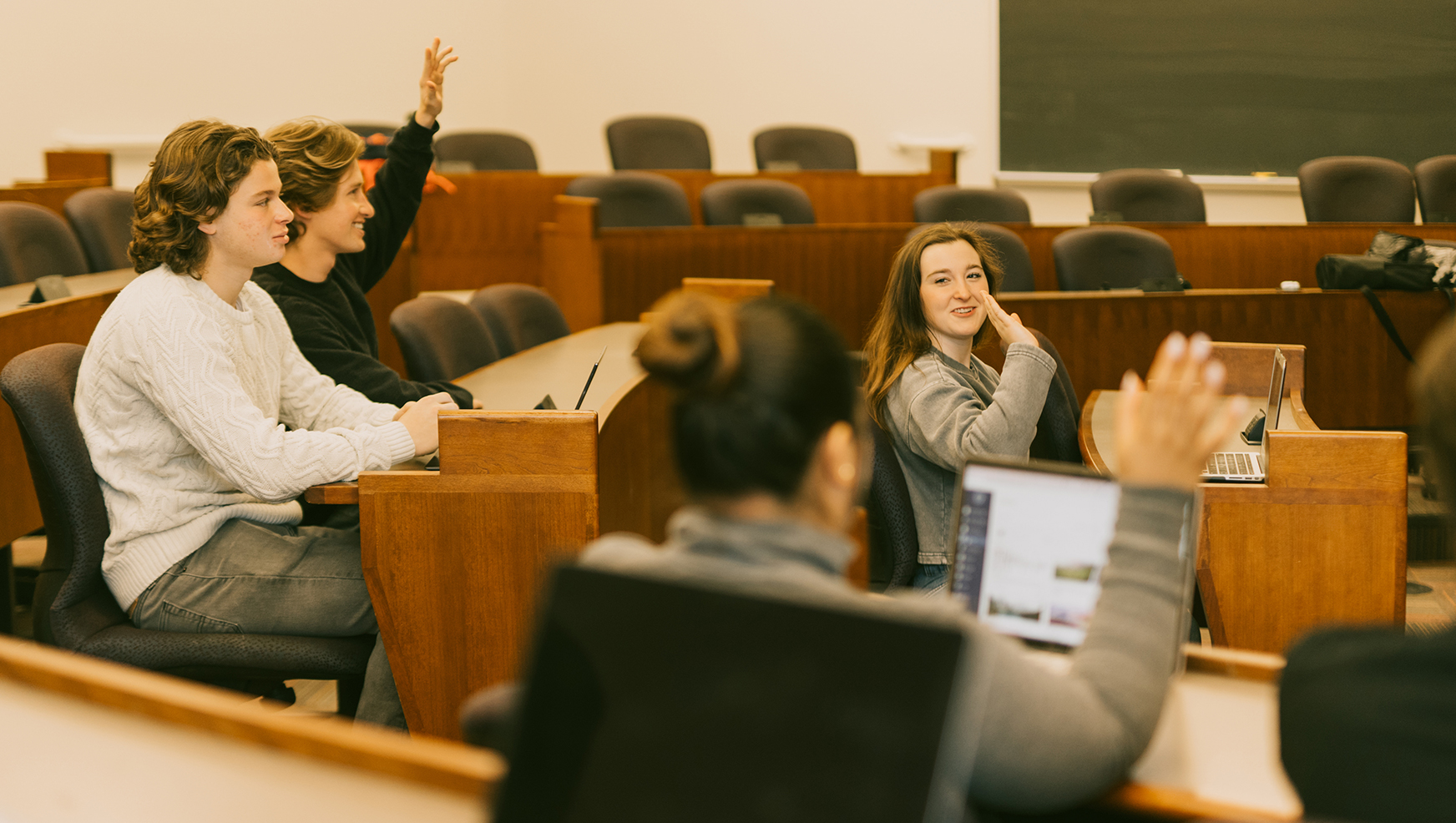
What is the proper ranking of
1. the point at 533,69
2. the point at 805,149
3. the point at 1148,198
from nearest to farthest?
the point at 1148,198 → the point at 805,149 → the point at 533,69

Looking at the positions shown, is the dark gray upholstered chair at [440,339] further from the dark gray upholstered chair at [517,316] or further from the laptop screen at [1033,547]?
the laptop screen at [1033,547]

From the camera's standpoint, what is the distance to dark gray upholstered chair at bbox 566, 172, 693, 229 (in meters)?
5.31

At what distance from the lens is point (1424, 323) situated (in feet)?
13.1

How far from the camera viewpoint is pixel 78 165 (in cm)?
613

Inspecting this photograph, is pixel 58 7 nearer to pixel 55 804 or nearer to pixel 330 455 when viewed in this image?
pixel 330 455

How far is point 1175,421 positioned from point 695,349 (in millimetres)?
382

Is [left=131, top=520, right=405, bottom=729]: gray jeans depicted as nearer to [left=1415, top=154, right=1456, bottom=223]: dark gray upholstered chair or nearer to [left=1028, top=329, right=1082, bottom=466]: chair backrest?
[left=1028, top=329, right=1082, bottom=466]: chair backrest

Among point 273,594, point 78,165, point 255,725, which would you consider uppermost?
point 78,165

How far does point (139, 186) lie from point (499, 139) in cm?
466

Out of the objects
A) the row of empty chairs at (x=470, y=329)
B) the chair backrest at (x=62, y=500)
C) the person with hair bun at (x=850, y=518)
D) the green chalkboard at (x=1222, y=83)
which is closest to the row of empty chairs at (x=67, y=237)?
the row of empty chairs at (x=470, y=329)

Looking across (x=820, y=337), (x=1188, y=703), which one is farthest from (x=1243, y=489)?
(x=820, y=337)

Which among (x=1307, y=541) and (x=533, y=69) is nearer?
(x=1307, y=541)

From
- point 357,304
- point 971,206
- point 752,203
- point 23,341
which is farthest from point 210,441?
point 971,206

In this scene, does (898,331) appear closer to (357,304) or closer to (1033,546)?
(1033,546)
